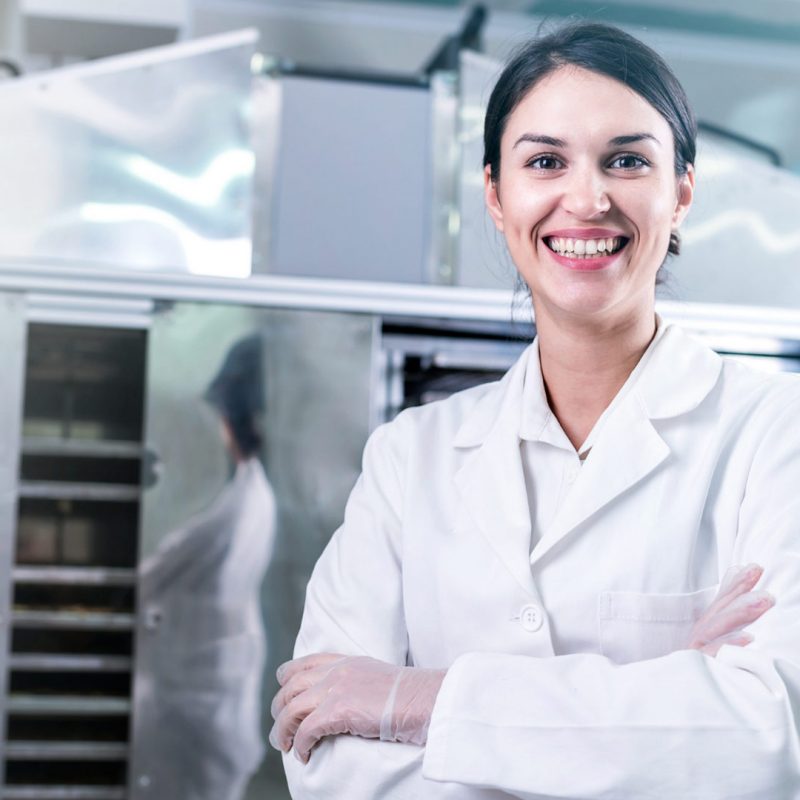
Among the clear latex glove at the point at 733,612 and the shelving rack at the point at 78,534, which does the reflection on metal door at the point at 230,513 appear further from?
the clear latex glove at the point at 733,612

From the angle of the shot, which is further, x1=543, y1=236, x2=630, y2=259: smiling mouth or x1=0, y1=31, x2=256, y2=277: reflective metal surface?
x1=0, y1=31, x2=256, y2=277: reflective metal surface

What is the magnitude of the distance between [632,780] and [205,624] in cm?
158

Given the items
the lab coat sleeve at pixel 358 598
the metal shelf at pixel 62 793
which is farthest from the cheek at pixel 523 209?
the metal shelf at pixel 62 793

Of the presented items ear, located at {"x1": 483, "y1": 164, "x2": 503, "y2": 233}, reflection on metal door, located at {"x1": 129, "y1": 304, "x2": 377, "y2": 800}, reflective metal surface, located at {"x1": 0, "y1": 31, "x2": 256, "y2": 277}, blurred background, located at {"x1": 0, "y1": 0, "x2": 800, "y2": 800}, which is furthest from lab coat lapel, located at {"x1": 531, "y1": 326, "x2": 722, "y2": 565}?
reflective metal surface, located at {"x1": 0, "y1": 31, "x2": 256, "y2": 277}

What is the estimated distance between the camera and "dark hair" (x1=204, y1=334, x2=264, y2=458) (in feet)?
7.70

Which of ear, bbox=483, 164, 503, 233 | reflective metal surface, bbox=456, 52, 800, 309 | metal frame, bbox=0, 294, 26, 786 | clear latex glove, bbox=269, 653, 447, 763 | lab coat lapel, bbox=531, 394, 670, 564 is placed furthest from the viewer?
reflective metal surface, bbox=456, 52, 800, 309

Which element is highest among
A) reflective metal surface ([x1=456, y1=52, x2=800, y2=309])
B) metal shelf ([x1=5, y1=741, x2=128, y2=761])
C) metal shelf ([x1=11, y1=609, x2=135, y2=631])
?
reflective metal surface ([x1=456, y1=52, x2=800, y2=309])

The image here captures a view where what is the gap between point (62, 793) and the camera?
2297 millimetres

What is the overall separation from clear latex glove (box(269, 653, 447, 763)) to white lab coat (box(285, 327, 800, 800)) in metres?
0.02

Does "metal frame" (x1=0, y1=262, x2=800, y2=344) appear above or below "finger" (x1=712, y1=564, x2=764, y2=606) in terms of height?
above

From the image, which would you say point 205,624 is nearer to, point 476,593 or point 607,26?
point 476,593

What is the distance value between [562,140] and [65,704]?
175 centimetres

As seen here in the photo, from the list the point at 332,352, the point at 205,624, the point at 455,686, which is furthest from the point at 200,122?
the point at 455,686

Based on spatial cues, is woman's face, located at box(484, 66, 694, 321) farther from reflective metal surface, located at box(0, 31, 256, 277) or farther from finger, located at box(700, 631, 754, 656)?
reflective metal surface, located at box(0, 31, 256, 277)
